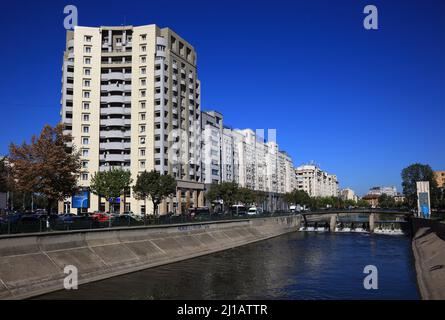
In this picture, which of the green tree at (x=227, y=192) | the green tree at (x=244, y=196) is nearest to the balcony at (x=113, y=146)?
the green tree at (x=227, y=192)

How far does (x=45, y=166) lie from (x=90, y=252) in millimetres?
12557

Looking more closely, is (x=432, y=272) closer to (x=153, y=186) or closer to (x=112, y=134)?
(x=153, y=186)

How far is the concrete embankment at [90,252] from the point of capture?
3178 centimetres

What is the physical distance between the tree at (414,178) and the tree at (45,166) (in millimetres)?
134462

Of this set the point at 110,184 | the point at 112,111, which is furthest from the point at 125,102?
the point at 110,184

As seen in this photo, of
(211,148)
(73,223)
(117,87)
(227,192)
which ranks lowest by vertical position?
(73,223)

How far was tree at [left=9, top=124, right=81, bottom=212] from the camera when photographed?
46.7 meters

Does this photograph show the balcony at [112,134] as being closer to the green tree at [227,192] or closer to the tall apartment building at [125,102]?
the tall apartment building at [125,102]

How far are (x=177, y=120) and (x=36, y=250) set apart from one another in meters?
82.2

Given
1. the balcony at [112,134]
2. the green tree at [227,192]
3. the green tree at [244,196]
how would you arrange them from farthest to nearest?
the green tree at [244,196]
the green tree at [227,192]
the balcony at [112,134]

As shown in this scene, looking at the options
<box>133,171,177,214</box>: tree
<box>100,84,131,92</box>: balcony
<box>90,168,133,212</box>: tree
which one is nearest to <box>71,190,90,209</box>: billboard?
<box>90,168,133,212</box>: tree

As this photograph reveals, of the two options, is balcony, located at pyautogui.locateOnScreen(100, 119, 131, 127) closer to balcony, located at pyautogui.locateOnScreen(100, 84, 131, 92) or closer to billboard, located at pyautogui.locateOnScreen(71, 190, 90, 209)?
balcony, located at pyautogui.locateOnScreen(100, 84, 131, 92)

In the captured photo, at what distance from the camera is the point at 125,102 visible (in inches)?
4427
